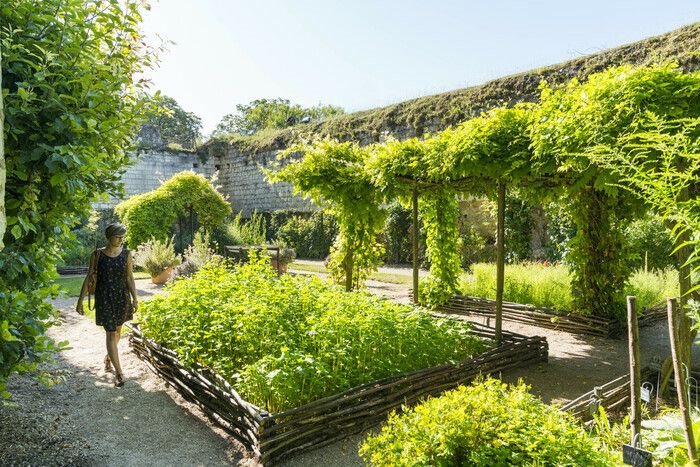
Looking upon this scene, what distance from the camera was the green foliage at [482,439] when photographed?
6.70 ft

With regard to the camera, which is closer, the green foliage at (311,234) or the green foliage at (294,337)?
the green foliage at (294,337)

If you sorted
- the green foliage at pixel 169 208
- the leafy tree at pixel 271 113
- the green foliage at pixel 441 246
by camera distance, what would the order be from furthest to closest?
the leafy tree at pixel 271 113 < the green foliage at pixel 169 208 < the green foliage at pixel 441 246

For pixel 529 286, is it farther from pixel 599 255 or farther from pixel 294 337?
pixel 294 337

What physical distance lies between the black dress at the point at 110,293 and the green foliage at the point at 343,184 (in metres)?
3.06

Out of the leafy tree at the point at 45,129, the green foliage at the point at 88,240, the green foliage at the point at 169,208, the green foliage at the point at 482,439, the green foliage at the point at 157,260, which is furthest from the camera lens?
the green foliage at the point at 88,240

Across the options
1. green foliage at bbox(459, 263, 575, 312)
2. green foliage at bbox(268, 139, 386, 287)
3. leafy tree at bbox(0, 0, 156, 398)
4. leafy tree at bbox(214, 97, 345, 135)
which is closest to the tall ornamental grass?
green foliage at bbox(459, 263, 575, 312)

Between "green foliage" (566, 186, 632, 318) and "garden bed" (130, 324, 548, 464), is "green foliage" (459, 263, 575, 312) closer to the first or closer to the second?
"green foliage" (566, 186, 632, 318)

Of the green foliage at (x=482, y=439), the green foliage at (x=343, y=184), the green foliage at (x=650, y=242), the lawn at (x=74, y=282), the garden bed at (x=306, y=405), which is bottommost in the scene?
the garden bed at (x=306, y=405)

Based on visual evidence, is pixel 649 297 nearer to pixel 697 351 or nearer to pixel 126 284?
pixel 697 351

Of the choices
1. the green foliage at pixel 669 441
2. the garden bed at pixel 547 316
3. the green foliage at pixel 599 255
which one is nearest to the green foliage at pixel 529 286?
the garden bed at pixel 547 316

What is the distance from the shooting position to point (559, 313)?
24.6ft

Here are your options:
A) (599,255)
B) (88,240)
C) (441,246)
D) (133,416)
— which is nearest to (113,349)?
(133,416)

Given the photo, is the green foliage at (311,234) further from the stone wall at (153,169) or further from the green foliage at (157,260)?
the green foliage at (157,260)

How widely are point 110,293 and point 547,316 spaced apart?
629cm
